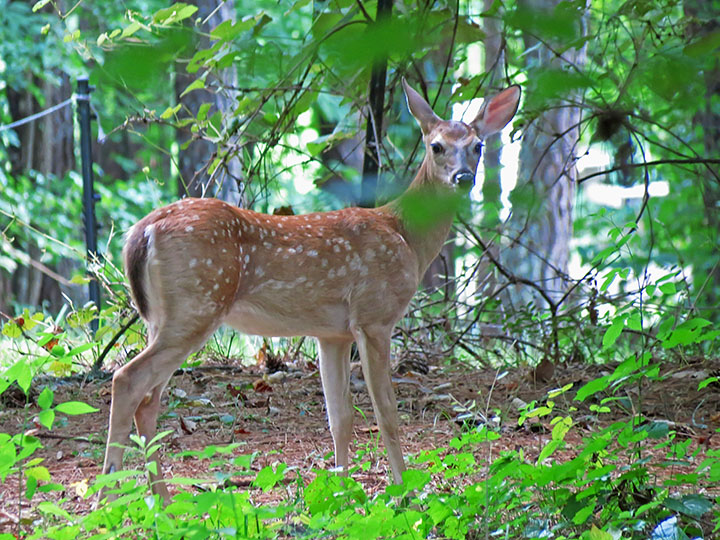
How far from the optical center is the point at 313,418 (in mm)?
5152

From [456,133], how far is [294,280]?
3.66ft

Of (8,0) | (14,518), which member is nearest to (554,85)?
(14,518)

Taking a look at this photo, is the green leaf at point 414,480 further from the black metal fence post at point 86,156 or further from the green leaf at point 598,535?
the black metal fence post at point 86,156

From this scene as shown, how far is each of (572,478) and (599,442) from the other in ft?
0.65

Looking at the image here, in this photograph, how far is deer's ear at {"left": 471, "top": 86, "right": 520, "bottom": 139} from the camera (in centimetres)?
453

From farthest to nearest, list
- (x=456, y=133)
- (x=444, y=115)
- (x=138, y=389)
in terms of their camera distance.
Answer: (x=444, y=115)
(x=456, y=133)
(x=138, y=389)

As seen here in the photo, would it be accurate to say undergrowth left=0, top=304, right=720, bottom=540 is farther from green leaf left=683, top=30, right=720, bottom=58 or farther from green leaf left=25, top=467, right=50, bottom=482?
green leaf left=683, top=30, right=720, bottom=58

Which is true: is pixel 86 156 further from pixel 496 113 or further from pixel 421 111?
pixel 496 113

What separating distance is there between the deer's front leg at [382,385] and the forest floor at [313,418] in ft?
0.52

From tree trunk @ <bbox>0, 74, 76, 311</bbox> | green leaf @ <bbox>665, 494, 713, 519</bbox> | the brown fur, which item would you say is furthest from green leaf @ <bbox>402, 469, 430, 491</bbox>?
tree trunk @ <bbox>0, 74, 76, 311</bbox>

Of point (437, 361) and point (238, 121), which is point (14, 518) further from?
point (437, 361)

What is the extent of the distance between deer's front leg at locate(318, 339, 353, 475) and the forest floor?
0.09 meters

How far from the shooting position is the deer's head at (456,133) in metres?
4.32

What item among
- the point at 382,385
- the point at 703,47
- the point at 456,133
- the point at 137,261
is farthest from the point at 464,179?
the point at 703,47
